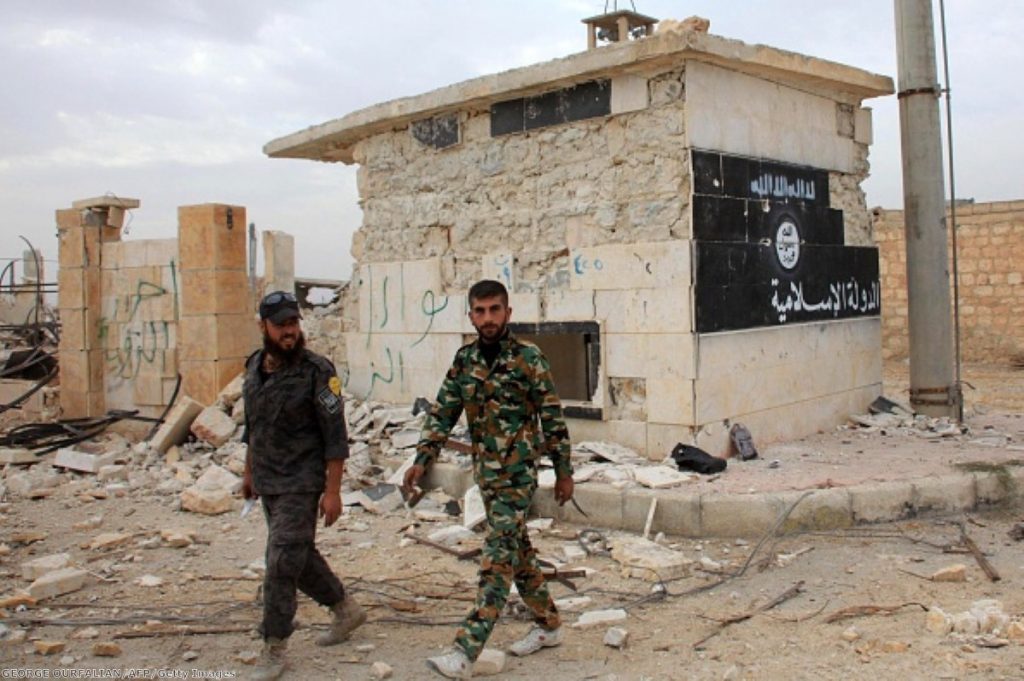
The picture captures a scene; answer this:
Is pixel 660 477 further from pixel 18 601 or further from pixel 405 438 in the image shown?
pixel 18 601

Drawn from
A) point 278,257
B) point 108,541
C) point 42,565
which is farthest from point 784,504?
point 278,257

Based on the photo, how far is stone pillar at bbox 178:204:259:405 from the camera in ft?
31.0

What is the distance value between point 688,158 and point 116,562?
183 inches

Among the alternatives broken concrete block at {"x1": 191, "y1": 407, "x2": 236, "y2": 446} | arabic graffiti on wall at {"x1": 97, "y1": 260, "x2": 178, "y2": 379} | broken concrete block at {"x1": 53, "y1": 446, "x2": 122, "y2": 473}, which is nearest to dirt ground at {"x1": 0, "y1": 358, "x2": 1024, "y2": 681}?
broken concrete block at {"x1": 53, "y1": 446, "x2": 122, "y2": 473}

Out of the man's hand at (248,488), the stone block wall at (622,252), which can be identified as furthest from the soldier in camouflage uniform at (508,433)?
the stone block wall at (622,252)

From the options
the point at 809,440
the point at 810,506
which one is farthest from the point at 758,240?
the point at 810,506

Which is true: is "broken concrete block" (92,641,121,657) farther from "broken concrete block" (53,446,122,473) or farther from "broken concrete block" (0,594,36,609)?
"broken concrete block" (53,446,122,473)

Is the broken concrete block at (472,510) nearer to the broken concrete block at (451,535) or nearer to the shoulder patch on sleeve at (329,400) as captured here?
the broken concrete block at (451,535)

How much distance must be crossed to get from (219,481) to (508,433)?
4333mm

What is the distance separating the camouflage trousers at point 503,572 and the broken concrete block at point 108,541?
10.9ft

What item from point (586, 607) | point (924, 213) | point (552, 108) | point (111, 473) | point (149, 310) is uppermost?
point (552, 108)

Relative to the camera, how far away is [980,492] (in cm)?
623

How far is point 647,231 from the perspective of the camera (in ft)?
22.7

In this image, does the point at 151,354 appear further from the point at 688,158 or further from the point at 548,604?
the point at 548,604
